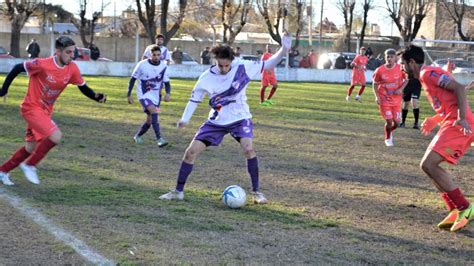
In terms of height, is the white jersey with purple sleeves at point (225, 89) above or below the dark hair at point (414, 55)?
below

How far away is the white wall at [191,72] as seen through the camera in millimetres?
35469

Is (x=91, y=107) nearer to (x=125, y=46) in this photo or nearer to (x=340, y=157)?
(x=340, y=157)

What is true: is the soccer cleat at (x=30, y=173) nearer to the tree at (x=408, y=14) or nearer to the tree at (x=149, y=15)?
the tree at (x=149, y=15)

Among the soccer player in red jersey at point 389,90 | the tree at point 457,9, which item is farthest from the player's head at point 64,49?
the tree at point 457,9

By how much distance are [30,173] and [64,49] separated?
1453 millimetres

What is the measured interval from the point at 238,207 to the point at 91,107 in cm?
1192

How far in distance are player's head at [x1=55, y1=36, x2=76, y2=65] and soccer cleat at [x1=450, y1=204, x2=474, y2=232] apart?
444cm

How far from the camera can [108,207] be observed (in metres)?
7.43

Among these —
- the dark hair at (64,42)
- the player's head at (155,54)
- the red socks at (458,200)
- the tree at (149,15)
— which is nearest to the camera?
the red socks at (458,200)

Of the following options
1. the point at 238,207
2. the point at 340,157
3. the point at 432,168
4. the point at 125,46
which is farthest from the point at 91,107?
the point at 125,46

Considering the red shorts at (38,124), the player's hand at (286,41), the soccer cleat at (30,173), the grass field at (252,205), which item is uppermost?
the player's hand at (286,41)

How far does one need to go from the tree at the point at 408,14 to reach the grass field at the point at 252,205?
39930mm

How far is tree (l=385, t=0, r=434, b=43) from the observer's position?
174 ft

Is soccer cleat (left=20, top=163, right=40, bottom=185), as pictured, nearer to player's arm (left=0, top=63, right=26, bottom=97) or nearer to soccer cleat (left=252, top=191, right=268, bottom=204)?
player's arm (left=0, top=63, right=26, bottom=97)
